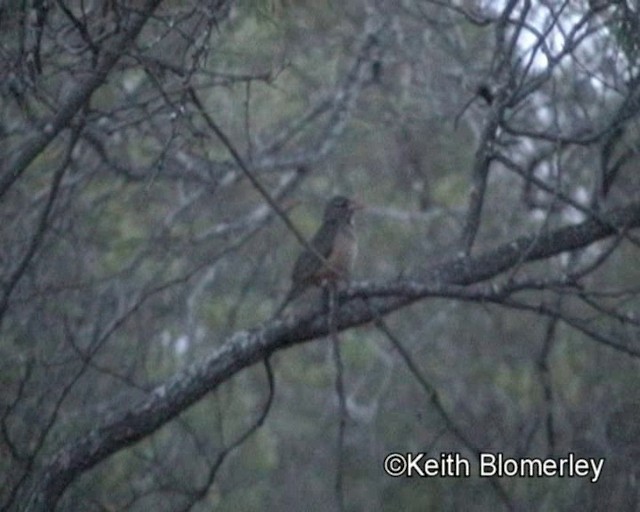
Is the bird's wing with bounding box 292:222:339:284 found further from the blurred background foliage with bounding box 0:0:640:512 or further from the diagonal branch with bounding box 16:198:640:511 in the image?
the diagonal branch with bounding box 16:198:640:511

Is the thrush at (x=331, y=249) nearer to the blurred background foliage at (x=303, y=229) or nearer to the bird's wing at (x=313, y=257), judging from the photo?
the bird's wing at (x=313, y=257)

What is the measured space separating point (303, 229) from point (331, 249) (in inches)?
163

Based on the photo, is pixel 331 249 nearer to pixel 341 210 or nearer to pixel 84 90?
pixel 341 210

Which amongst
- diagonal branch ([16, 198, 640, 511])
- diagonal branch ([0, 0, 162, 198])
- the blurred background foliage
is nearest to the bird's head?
the blurred background foliage

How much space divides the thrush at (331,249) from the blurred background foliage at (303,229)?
0.27 meters

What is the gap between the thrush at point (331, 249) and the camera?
9.38m

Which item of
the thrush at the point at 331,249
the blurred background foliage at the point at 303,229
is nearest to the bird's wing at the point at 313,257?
the thrush at the point at 331,249

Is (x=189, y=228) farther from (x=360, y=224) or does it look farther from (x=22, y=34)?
(x=22, y=34)

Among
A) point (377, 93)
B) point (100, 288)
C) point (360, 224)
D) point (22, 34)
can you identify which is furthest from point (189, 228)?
point (22, 34)

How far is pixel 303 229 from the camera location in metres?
14.1

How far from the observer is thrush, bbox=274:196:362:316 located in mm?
9383

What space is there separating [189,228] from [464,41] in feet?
6.39

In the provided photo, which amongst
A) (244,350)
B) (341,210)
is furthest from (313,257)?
(244,350)

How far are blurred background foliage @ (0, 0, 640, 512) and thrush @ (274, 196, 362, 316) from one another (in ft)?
0.89
